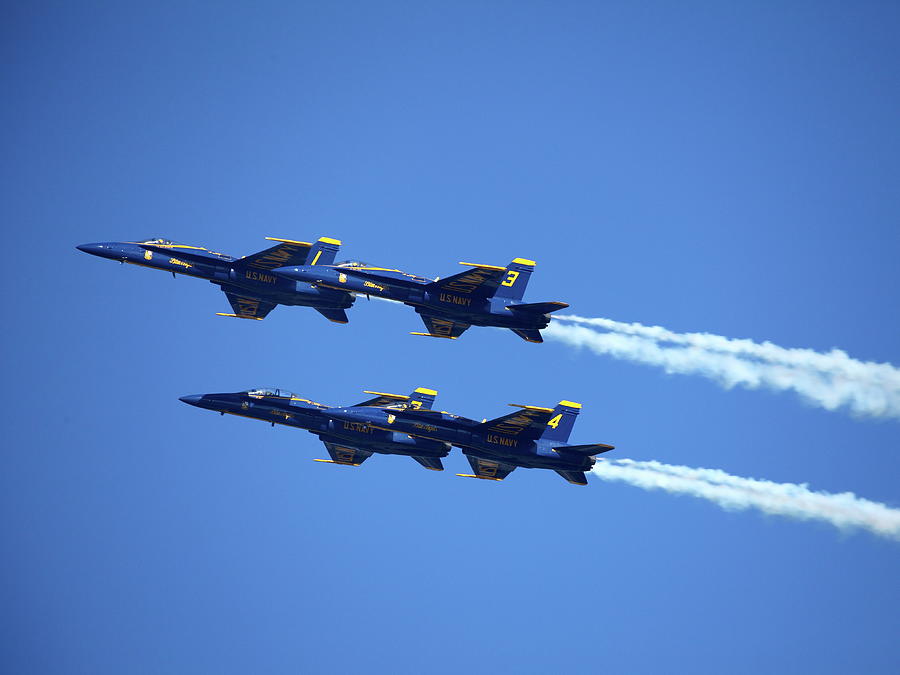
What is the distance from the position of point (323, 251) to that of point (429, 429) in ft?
51.6

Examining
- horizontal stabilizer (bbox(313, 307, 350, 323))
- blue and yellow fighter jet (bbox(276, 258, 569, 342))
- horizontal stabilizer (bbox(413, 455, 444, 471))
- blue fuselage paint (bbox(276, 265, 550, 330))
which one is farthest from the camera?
horizontal stabilizer (bbox(313, 307, 350, 323))

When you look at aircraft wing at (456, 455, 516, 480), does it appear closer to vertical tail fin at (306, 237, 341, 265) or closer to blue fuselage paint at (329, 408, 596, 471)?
blue fuselage paint at (329, 408, 596, 471)

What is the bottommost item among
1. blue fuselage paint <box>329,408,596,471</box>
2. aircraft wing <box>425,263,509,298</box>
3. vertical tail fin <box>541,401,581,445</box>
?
blue fuselage paint <box>329,408,596,471</box>

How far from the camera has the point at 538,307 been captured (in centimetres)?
6231

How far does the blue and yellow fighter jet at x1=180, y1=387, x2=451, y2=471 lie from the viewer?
63688mm

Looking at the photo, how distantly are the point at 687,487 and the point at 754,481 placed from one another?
5273 millimetres

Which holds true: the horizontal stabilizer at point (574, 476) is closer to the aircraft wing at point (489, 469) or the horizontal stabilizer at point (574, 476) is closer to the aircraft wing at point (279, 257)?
the aircraft wing at point (489, 469)

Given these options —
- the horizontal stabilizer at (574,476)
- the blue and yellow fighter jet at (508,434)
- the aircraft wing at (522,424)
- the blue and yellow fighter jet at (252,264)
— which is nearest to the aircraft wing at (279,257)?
the blue and yellow fighter jet at (252,264)

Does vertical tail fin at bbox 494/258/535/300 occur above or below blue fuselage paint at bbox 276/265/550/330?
above

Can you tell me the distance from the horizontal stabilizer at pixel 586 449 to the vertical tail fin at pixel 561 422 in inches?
91.0

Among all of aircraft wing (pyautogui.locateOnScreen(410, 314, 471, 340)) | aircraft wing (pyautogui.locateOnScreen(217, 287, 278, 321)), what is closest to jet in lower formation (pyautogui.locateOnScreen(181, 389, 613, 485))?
aircraft wing (pyautogui.locateOnScreen(410, 314, 471, 340))

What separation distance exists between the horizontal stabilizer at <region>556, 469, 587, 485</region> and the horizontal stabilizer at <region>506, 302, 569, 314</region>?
10.6 m

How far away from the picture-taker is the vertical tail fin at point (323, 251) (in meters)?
67.5

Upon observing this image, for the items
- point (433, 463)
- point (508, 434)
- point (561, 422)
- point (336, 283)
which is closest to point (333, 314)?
point (336, 283)
